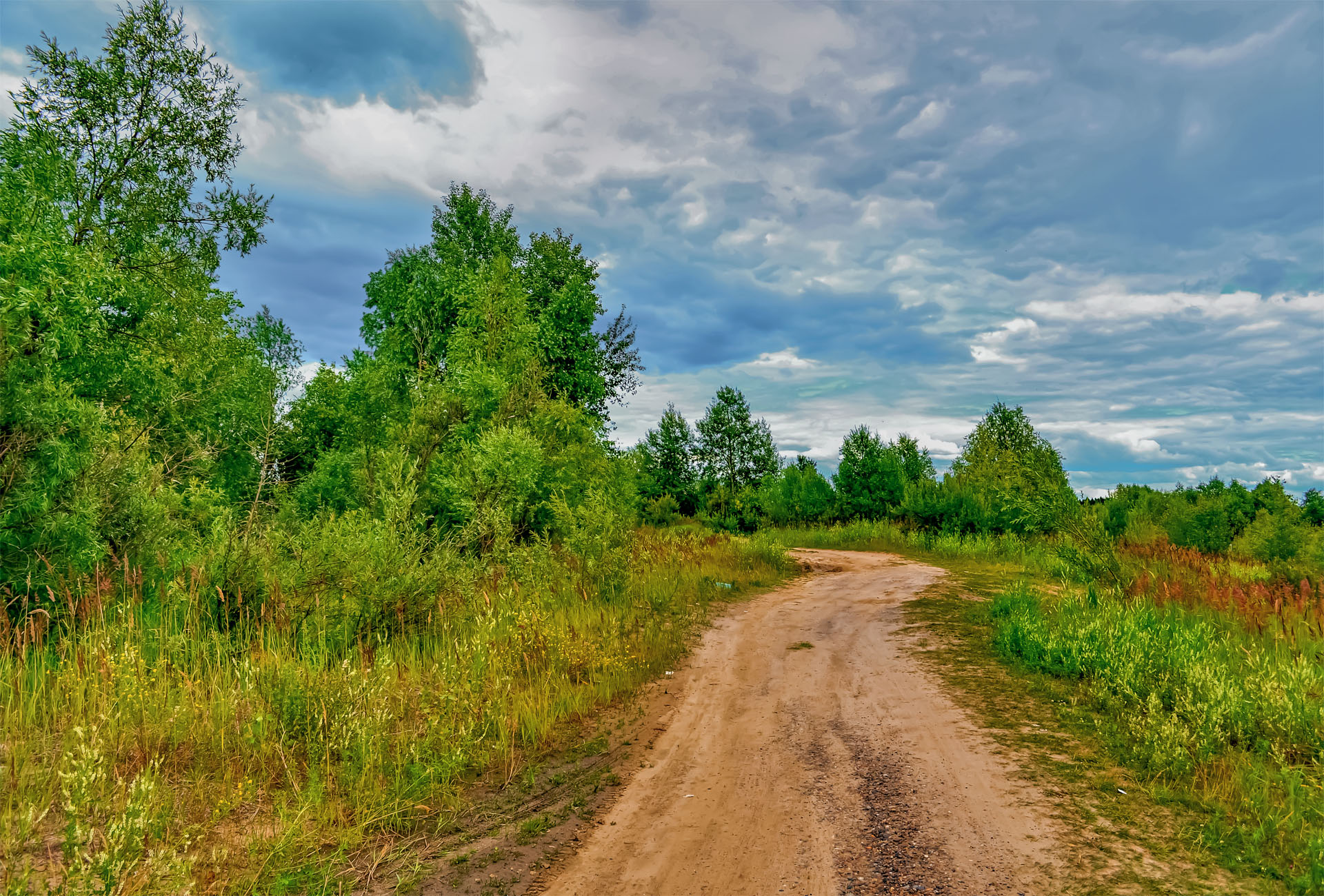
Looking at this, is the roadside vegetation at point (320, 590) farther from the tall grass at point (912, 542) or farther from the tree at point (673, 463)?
the tree at point (673, 463)

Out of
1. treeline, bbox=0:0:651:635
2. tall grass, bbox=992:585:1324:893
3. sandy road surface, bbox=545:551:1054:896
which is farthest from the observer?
treeline, bbox=0:0:651:635

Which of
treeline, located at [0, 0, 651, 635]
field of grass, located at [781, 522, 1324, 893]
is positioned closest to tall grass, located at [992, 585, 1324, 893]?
field of grass, located at [781, 522, 1324, 893]

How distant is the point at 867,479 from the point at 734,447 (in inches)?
329

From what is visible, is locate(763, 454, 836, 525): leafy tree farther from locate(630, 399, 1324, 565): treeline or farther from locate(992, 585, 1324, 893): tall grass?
locate(992, 585, 1324, 893): tall grass

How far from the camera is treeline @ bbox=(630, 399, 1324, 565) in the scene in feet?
74.5

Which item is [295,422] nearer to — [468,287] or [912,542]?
[468,287]

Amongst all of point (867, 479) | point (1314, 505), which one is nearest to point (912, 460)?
point (867, 479)

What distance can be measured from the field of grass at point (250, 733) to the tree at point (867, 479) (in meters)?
25.4

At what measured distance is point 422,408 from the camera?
14836 mm

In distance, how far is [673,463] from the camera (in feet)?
90.0

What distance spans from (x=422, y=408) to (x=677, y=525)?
1227cm

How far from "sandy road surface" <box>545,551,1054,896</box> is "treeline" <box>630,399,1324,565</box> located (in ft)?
35.2

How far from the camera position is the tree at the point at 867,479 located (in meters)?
31.1

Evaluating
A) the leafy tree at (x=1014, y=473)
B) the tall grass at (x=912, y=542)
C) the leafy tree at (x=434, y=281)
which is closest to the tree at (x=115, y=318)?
the leafy tree at (x=434, y=281)
